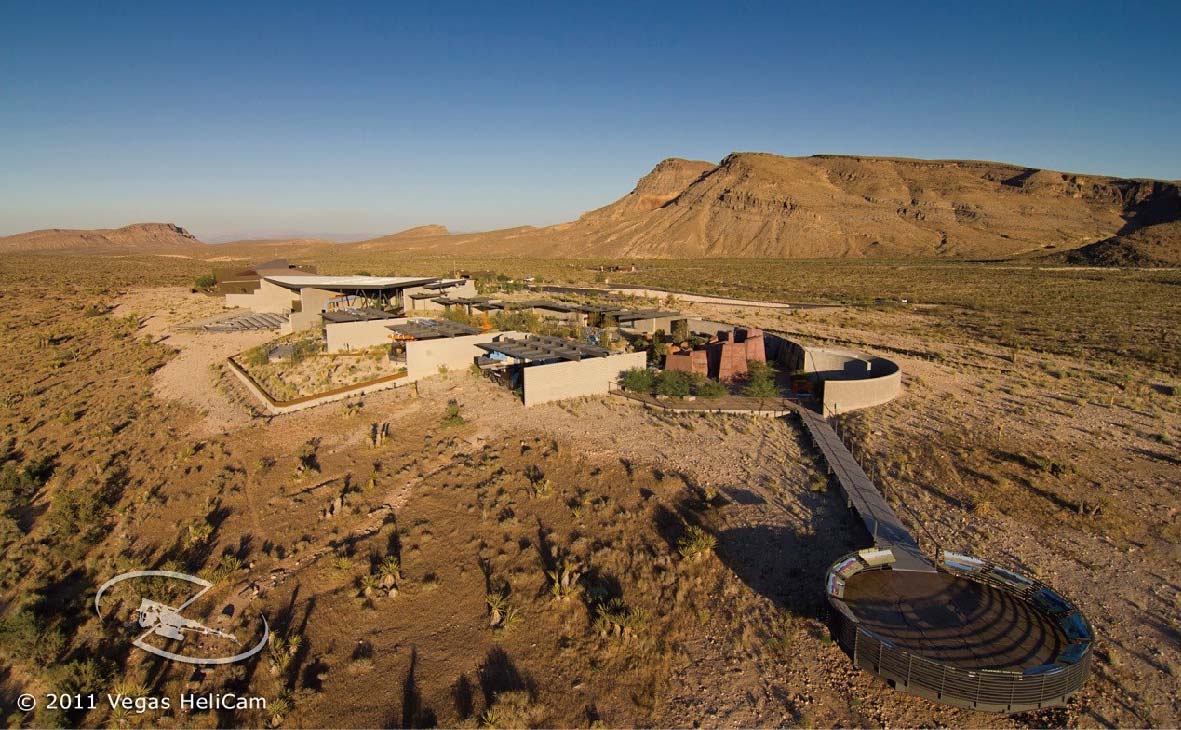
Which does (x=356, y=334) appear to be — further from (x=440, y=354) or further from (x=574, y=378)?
(x=574, y=378)

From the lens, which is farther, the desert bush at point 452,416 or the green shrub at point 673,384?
the green shrub at point 673,384

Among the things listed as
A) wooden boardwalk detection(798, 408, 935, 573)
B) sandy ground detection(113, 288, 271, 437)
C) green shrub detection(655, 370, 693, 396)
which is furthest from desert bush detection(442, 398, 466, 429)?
wooden boardwalk detection(798, 408, 935, 573)

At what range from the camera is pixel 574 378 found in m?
20.9

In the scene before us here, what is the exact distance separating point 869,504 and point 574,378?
10.6 metres

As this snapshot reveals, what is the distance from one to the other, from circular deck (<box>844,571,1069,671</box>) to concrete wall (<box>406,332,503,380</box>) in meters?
17.8

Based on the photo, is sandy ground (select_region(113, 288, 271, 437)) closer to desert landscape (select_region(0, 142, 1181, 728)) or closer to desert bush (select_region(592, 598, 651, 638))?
desert landscape (select_region(0, 142, 1181, 728))

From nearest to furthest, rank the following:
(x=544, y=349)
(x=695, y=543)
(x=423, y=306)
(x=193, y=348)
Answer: (x=695, y=543), (x=544, y=349), (x=193, y=348), (x=423, y=306)

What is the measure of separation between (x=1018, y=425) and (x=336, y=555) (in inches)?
741

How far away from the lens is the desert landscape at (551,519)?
8703mm

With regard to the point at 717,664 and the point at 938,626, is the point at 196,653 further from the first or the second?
the point at 938,626

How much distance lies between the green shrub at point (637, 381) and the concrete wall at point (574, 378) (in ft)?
1.30

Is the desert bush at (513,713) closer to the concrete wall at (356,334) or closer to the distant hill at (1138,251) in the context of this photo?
the concrete wall at (356,334)

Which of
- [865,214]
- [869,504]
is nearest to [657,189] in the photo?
[865,214]

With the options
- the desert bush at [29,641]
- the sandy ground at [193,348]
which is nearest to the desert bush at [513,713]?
the desert bush at [29,641]
